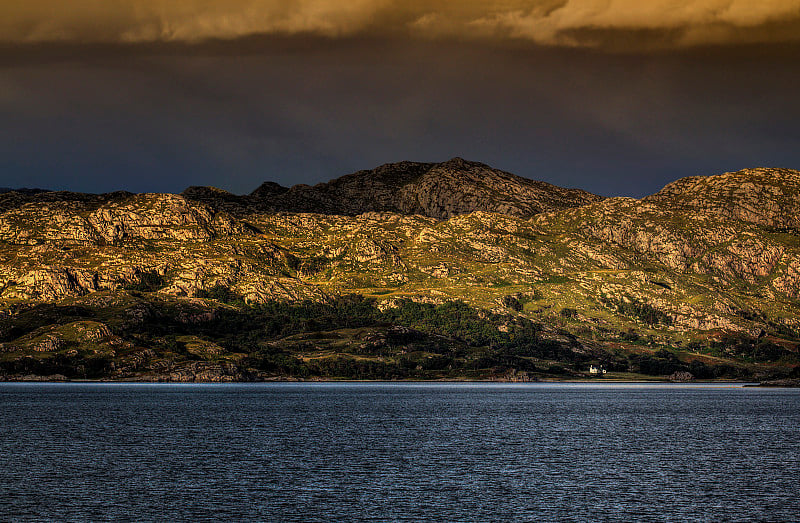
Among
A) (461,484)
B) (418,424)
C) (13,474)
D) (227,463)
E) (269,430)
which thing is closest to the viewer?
(461,484)

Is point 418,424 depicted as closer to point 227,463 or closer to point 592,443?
point 592,443

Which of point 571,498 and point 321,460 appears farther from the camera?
point 321,460

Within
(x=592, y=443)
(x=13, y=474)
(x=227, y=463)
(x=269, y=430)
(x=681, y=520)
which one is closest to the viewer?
(x=681, y=520)

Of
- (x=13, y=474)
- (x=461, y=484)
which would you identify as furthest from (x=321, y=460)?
(x=13, y=474)

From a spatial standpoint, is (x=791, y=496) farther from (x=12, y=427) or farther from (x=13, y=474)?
(x=12, y=427)

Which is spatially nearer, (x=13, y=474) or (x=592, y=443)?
(x=13, y=474)

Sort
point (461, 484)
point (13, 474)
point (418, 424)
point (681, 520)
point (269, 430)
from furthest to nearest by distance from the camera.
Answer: point (418, 424), point (269, 430), point (13, 474), point (461, 484), point (681, 520)

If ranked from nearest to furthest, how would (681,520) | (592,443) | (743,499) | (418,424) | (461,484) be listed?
(681,520)
(743,499)
(461,484)
(592,443)
(418,424)

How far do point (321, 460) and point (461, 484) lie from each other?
100ft

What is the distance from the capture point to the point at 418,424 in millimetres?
191250

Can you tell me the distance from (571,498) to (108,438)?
99393mm

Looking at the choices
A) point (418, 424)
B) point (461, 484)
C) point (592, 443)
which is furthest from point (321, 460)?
point (418, 424)

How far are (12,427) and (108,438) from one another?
3803 centimetres

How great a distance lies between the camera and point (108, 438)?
15200 cm
